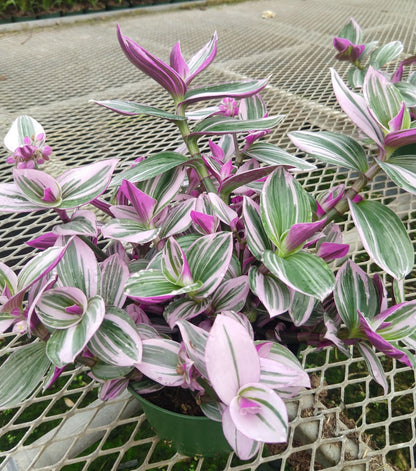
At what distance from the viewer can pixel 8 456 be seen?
1.92 feet

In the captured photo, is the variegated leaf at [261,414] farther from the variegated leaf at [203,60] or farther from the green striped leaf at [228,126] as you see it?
the variegated leaf at [203,60]

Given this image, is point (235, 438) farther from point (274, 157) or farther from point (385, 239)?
point (274, 157)

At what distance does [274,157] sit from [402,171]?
0.19 meters

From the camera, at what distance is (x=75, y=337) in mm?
421

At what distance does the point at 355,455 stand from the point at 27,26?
10.0 ft

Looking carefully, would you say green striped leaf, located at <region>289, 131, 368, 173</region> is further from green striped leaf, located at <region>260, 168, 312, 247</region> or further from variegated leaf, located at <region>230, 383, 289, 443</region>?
variegated leaf, located at <region>230, 383, 289, 443</region>

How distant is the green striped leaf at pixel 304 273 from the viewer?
0.40 metres

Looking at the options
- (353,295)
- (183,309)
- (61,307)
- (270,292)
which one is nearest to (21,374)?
(61,307)

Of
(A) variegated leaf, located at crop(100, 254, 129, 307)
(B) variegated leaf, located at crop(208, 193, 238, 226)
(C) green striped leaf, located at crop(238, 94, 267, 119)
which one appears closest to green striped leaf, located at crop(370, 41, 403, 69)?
(C) green striped leaf, located at crop(238, 94, 267, 119)

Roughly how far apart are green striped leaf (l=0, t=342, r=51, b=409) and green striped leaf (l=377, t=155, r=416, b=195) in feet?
1.43

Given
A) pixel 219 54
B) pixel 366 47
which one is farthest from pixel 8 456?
pixel 219 54

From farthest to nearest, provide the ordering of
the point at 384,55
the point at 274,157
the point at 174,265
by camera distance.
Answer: the point at 384,55 → the point at 274,157 → the point at 174,265

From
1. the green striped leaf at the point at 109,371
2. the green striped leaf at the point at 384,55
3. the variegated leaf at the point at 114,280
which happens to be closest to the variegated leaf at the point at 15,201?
the variegated leaf at the point at 114,280

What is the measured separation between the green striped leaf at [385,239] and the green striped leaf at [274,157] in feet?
0.36
